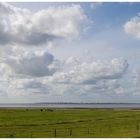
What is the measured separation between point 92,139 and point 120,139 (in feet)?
13.0

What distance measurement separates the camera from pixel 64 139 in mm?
45469

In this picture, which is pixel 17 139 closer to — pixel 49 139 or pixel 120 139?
pixel 49 139

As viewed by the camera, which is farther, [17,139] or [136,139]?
[17,139]

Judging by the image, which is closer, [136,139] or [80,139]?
[136,139]

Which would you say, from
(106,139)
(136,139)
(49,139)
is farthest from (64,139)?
(136,139)

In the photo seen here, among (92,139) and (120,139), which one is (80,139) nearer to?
(92,139)

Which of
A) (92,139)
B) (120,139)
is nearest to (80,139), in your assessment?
(92,139)

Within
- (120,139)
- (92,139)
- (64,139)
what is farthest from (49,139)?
(120,139)

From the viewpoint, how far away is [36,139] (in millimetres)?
44625

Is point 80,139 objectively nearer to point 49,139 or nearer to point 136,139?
point 49,139

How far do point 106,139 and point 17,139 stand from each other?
1159 centimetres

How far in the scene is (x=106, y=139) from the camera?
144 ft

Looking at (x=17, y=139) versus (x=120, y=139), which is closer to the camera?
(x=120, y=139)

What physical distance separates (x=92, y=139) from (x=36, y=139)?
7234 millimetres
